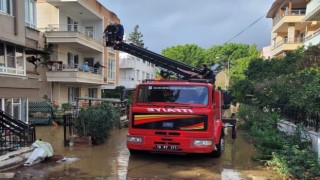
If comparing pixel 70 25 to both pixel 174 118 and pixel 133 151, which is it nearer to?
pixel 133 151

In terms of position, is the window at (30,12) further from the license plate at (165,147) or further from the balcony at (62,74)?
the license plate at (165,147)

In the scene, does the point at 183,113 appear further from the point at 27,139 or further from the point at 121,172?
the point at 27,139


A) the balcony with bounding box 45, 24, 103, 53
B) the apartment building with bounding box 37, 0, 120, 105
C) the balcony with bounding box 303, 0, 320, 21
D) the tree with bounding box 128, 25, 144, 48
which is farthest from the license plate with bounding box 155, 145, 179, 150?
the tree with bounding box 128, 25, 144, 48

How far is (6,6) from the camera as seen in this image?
523 inches

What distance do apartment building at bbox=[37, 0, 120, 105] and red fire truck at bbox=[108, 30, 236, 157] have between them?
15576 mm

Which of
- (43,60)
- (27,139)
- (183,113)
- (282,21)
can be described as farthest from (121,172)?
(282,21)

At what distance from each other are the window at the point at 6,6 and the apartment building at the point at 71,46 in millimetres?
11554

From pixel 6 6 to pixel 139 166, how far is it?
8.08 metres

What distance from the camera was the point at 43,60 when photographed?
24625mm

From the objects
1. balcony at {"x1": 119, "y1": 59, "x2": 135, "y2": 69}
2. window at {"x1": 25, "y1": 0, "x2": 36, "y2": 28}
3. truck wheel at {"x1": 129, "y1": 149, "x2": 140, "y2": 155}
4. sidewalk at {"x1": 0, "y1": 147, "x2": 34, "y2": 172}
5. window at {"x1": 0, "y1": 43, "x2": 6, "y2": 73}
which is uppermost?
window at {"x1": 25, "y1": 0, "x2": 36, "y2": 28}

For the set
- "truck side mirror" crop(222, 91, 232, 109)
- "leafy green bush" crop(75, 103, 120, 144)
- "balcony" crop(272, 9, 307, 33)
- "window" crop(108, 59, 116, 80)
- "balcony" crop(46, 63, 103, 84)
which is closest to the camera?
"truck side mirror" crop(222, 91, 232, 109)

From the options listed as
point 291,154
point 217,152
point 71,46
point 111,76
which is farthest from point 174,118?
point 111,76

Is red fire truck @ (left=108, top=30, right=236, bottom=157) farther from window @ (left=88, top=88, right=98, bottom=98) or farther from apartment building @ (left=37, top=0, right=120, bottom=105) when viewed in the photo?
window @ (left=88, top=88, right=98, bottom=98)

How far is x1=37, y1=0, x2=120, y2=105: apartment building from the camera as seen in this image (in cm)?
2512
